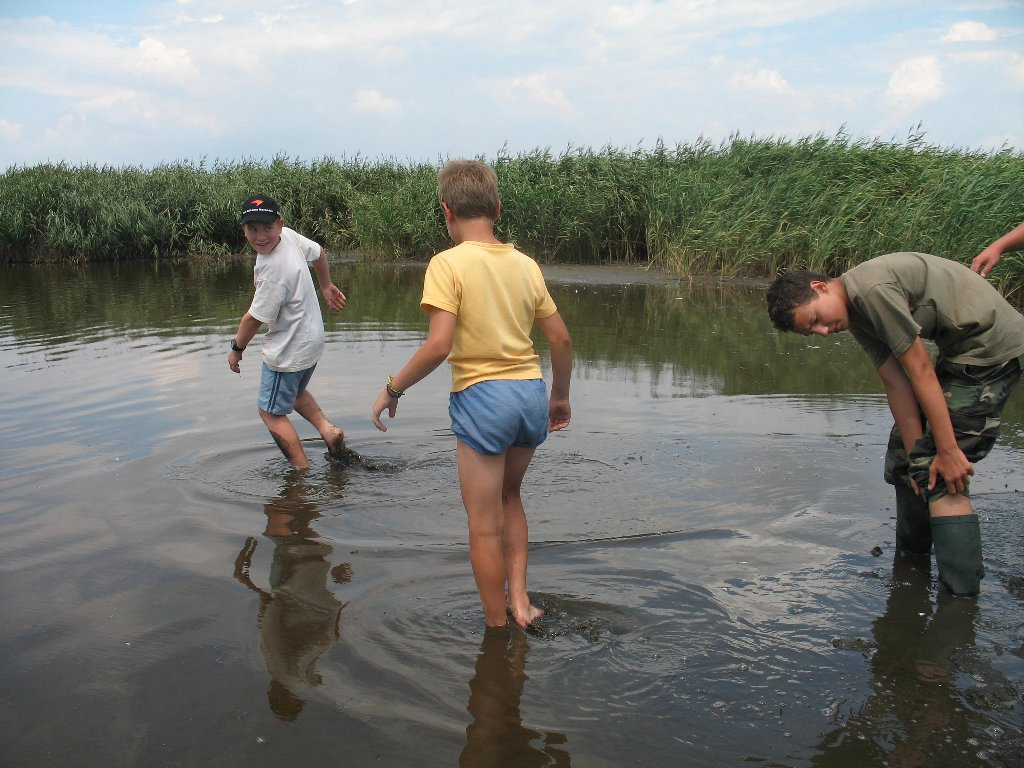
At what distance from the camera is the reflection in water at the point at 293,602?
365cm

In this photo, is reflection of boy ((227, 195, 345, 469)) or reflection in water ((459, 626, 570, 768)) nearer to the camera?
reflection in water ((459, 626, 570, 768))

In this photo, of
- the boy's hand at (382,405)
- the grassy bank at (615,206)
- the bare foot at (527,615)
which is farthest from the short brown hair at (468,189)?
the grassy bank at (615,206)

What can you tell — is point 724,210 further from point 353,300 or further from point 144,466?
point 144,466

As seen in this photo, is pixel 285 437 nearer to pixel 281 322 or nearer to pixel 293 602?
pixel 281 322

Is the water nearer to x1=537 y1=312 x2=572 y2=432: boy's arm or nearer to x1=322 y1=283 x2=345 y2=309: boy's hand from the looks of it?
x1=537 y1=312 x2=572 y2=432: boy's arm

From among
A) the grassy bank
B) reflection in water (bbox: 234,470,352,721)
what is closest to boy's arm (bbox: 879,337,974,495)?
reflection in water (bbox: 234,470,352,721)

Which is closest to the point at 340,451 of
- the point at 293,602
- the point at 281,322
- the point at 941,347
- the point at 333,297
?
the point at 281,322

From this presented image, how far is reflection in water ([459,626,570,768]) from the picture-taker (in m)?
3.14

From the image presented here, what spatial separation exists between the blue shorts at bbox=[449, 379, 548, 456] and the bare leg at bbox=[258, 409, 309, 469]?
290 cm

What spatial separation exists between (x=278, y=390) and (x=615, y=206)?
14655 mm

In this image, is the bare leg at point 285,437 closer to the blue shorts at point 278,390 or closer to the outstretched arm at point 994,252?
the blue shorts at point 278,390

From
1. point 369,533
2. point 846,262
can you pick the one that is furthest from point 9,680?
point 846,262

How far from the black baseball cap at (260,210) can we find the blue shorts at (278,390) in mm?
1012

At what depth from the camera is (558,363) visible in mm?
4133
